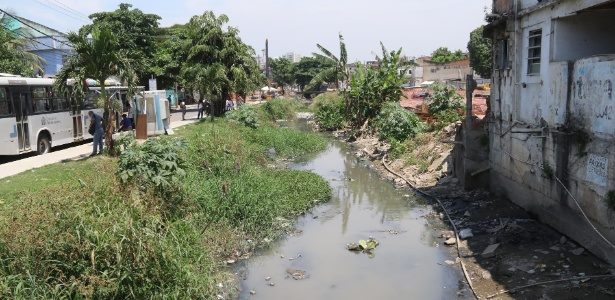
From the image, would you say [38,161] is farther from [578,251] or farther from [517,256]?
[578,251]

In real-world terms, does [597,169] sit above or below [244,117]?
below

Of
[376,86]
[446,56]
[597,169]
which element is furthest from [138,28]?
[446,56]

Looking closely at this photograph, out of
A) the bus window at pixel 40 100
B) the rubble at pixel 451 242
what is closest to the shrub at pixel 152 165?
the rubble at pixel 451 242

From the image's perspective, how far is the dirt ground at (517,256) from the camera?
7496 mm

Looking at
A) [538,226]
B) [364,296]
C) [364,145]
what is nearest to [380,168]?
[364,145]

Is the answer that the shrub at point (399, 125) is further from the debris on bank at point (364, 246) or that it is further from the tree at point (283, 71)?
the tree at point (283, 71)

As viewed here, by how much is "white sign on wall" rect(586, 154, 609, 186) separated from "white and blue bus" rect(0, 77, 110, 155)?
47.4ft

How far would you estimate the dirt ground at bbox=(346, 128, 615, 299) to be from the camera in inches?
295

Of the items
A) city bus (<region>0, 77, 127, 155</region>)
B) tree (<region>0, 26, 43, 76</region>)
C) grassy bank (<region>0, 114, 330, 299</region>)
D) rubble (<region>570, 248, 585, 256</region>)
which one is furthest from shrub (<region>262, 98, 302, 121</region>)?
rubble (<region>570, 248, 585, 256</region>)

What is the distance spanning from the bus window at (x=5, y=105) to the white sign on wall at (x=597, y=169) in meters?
14.6

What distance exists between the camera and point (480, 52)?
151 feet

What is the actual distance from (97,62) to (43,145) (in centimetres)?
535

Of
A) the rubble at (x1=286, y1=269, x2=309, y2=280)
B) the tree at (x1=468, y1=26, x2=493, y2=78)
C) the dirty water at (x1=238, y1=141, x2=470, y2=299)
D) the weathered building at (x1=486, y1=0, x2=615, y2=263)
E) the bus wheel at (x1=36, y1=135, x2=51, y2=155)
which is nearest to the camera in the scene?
the weathered building at (x1=486, y1=0, x2=615, y2=263)

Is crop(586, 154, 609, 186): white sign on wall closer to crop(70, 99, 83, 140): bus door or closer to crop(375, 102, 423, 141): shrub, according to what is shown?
crop(375, 102, 423, 141): shrub
